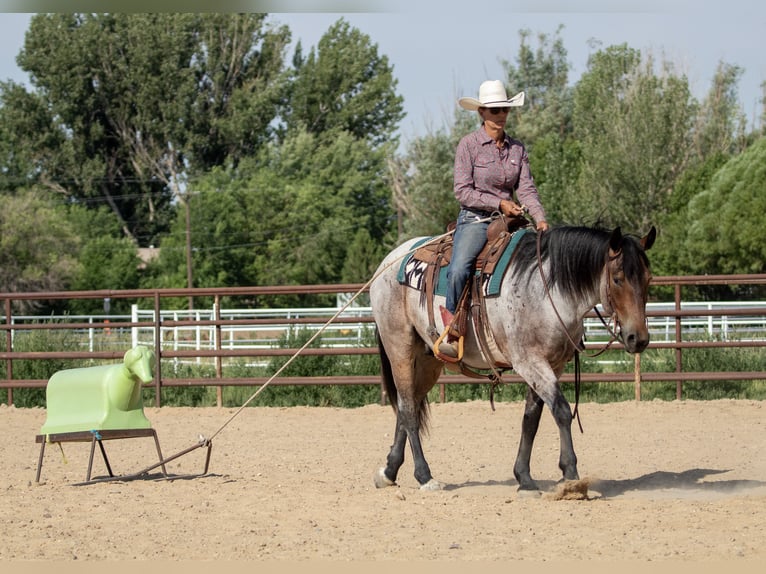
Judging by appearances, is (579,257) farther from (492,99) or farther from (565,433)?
(492,99)

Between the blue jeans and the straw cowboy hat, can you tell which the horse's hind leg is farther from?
the straw cowboy hat

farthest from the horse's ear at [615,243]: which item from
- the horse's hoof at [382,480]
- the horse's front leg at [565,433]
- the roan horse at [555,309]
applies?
the horse's hoof at [382,480]

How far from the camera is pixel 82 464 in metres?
→ 8.05

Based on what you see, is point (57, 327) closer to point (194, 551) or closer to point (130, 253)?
point (194, 551)

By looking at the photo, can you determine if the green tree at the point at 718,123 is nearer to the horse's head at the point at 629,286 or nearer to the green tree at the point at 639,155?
the green tree at the point at 639,155

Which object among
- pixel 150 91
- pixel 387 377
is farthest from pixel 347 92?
pixel 387 377

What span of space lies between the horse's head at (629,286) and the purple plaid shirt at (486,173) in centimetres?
73

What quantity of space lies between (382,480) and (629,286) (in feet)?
6.89

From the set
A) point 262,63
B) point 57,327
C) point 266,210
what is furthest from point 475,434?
point 262,63

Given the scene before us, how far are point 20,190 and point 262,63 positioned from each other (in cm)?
1477

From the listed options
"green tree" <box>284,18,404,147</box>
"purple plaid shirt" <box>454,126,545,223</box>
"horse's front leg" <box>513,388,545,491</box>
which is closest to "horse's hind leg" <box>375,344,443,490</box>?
"horse's front leg" <box>513,388,545,491</box>

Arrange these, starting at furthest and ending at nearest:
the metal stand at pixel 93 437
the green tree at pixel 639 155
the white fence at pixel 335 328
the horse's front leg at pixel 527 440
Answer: the green tree at pixel 639 155, the white fence at pixel 335 328, the metal stand at pixel 93 437, the horse's front leg at pixel 527 440

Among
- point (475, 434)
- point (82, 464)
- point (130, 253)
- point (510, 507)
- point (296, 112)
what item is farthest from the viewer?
point (296, 112)

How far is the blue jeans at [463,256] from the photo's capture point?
632cm
